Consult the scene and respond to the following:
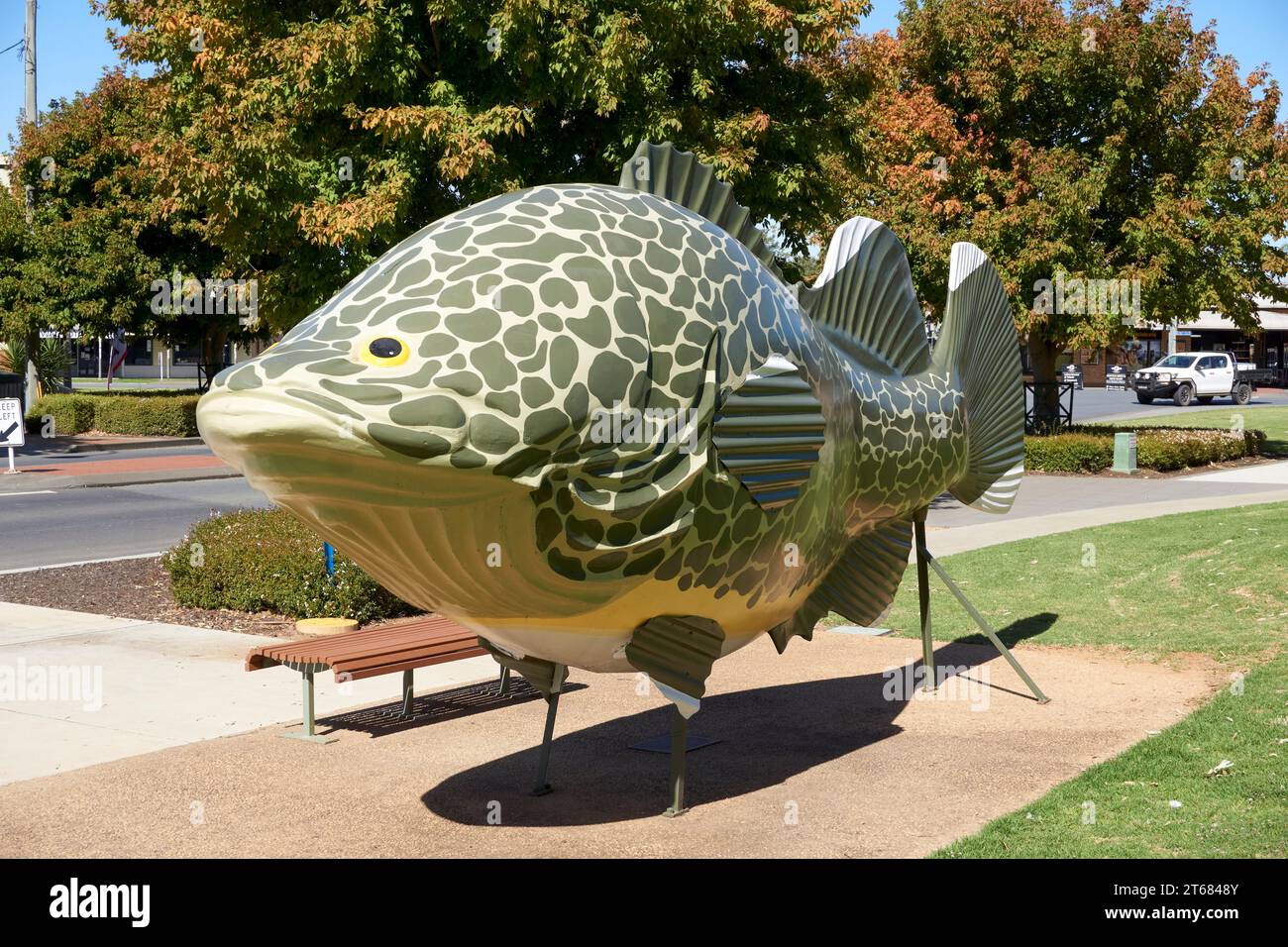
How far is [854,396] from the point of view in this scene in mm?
5926

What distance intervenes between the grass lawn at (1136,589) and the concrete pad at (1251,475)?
281 inches

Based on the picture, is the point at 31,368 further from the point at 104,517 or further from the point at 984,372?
the point at 984,372

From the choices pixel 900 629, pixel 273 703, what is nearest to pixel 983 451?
pixel 900 629

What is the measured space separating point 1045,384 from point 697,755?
2132 cm

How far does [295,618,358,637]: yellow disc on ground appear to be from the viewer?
9828mm

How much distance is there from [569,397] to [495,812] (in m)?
2.47

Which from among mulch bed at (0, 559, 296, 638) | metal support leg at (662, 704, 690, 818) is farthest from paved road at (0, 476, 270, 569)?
metal support leg at (662, 704, 690, 818)

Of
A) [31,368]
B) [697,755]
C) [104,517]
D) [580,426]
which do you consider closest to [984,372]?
[697,755]

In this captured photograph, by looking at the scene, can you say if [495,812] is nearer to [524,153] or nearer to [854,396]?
[854,396]

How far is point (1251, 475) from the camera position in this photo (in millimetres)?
22203

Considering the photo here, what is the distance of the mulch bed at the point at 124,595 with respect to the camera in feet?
35.3

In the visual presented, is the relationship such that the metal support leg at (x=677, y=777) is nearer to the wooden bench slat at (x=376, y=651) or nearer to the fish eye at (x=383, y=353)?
the wooden bench slat at (x=376, y=651)

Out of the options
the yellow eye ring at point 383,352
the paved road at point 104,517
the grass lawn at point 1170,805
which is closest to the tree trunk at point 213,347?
the paved road at point 104,517

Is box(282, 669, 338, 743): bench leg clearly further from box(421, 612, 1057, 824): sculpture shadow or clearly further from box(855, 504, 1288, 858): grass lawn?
box(855, 504, 1288, 858): grass lawn
